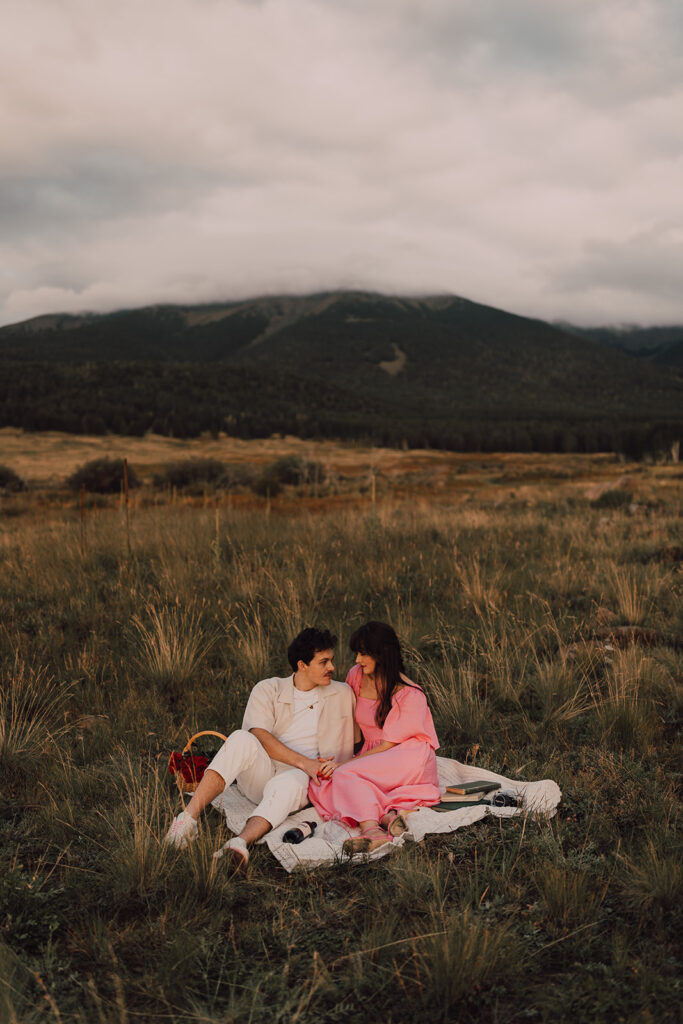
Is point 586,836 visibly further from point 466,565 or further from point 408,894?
point 466,565

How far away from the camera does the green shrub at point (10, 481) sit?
79.5ft

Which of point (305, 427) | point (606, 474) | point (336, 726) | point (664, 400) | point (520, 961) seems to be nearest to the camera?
point (520, 961)

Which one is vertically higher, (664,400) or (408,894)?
(664,400)

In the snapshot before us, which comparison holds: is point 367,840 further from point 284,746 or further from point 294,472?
point 294,472

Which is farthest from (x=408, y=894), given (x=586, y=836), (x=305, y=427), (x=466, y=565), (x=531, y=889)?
(x=305, y=427)

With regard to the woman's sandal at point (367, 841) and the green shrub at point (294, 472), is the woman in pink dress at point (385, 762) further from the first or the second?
the green shrub at point (294, 472)

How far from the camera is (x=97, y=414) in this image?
4672cm

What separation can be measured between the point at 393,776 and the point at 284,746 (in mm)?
581

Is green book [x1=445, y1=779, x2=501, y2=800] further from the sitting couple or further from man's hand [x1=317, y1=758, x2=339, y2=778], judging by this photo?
man's hand [x1=317, y1=758, x2=339, y2=778]

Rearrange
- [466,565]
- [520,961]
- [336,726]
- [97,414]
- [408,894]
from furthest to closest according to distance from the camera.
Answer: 1. [97,414]
2. [466,565]
3. [336,726]
4. [408,894]
5. [520,961]

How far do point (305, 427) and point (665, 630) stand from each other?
5106 cm

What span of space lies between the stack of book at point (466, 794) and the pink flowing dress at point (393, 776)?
0.20 feet

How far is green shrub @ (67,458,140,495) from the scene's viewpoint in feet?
79.7

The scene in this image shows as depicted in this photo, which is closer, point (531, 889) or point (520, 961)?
point (520, 961)
